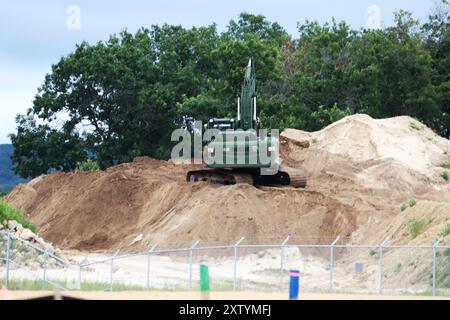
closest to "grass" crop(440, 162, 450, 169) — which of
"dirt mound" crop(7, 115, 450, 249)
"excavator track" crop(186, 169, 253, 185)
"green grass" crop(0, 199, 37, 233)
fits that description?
"dirt mound" crop(7, 115, 450, 249)

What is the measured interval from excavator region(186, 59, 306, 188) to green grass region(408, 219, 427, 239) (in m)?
10.1

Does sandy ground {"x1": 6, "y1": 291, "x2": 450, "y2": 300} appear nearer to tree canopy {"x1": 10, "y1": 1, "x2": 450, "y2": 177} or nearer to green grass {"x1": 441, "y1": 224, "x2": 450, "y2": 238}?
green grass {"x1": 441, "y1": 224, "x2": 450, "y2": 238}

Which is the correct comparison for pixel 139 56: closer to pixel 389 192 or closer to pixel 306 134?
pixel 306 134

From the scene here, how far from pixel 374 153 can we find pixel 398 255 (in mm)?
19575

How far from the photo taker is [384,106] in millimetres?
77812

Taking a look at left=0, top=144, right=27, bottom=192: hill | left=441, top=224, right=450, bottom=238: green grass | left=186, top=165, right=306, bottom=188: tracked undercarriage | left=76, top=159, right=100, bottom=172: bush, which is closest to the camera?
left=441, top=224, right=450, bottom=238: green grass

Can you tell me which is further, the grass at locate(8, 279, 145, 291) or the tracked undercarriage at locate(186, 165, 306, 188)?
the tracked undercarriage at locate(186, 165, 306, 188)

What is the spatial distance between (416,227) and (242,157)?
35.9 feet

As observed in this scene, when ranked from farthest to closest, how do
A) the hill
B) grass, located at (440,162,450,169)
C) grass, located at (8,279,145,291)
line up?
the hill < grass, located at (440,162,450,169) < grass, located at (8,279,145,291)

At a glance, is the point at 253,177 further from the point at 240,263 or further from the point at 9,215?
the point at 9,215

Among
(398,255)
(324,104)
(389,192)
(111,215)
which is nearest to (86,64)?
(324,104)

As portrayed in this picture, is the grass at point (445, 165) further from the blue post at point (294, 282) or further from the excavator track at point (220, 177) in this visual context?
the blue post at point (294, 282)

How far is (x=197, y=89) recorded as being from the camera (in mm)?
80562

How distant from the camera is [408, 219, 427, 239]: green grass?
1720 inches
